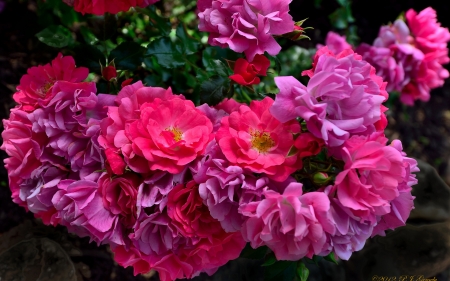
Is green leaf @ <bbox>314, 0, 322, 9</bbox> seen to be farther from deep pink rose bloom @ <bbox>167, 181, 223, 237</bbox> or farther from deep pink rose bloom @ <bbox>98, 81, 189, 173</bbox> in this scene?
deep pink rose bloom @ <bbox>167, 181, 223, 237</bbox>

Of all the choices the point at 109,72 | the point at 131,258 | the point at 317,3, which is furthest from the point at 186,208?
the point at 317,3

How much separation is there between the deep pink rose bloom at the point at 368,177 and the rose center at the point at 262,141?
0.49 ft

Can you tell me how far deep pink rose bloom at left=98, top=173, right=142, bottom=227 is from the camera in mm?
884

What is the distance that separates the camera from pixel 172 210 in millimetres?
882

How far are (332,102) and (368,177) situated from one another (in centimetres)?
16

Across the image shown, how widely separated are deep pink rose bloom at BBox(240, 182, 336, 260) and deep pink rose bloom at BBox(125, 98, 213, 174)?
0.51ft

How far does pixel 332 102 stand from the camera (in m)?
0.85

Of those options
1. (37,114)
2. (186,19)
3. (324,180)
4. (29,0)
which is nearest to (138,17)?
(186,19)

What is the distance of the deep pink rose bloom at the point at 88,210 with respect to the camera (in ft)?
2.93

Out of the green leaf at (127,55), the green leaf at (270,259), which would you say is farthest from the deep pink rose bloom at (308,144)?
the green leaf at (127,55)

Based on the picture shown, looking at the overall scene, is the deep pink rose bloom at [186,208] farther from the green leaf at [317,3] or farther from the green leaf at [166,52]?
the green leaf at [317,3]

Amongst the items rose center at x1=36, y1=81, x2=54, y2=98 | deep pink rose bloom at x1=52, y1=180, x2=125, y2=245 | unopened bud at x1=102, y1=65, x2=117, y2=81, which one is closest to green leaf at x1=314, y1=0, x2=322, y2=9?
unopened bud at x1=102, y1=65, x2=117, y2=81

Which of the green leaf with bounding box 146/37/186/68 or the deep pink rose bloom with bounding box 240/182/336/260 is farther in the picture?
the green leaf with bounding box 146/37/186/68

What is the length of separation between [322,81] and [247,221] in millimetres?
300
